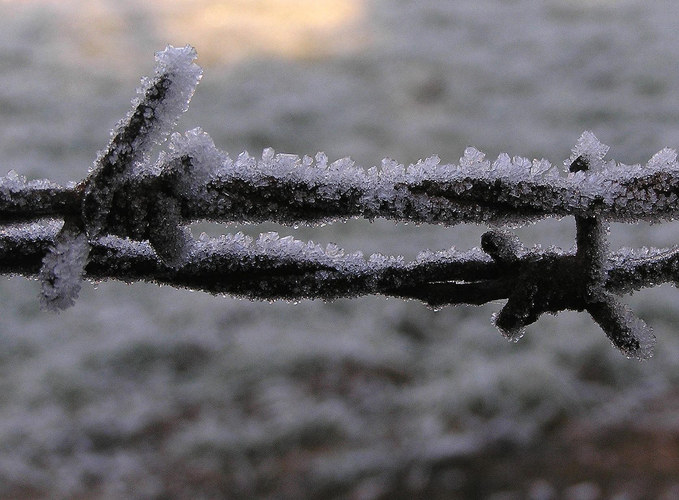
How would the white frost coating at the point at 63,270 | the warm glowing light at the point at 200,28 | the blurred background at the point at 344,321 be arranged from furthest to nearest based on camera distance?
the warm glowing light at the point at 200,28
the blurred background at the point at 344,321
the white frost coating at the point at 63,270

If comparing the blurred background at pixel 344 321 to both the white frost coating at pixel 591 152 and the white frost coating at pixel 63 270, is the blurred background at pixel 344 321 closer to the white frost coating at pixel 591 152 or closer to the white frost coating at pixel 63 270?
the white frost coating at pixel 591 152

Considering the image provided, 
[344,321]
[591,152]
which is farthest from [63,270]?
[344,321]

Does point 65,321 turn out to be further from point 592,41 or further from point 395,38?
point 592,41

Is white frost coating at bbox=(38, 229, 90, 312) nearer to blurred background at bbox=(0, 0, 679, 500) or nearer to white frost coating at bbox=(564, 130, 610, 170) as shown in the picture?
white frost coating at bbox=(564, 130, 610, 170)

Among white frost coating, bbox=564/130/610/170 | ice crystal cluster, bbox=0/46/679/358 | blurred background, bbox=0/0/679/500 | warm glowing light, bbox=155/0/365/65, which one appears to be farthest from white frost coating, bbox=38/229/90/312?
warm glowing light, bbox=155/0/365/65

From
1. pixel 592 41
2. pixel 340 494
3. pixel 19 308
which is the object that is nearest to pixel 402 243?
pixel 340 494

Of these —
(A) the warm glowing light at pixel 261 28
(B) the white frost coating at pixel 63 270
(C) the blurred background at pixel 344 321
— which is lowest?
(B) the white frost coating at pixel 63 270

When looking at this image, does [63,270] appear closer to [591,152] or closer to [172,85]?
[172,85]

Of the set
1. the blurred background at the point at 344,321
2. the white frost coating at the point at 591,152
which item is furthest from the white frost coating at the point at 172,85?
the blurred background at the point at 344,321

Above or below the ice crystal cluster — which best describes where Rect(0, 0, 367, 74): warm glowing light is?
above
